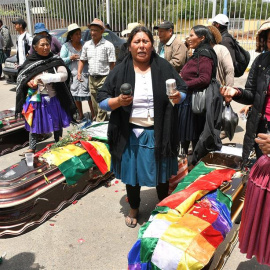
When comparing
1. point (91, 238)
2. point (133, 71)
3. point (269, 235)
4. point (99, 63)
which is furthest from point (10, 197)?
point (99, 63)

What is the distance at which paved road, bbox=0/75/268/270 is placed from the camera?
9.50 ft

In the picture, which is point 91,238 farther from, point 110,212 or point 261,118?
point 261,118

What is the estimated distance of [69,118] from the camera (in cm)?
486

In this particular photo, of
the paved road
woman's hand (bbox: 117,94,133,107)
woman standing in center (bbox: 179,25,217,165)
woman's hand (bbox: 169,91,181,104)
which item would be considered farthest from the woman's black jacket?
the paved road

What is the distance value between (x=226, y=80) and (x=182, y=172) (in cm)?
175

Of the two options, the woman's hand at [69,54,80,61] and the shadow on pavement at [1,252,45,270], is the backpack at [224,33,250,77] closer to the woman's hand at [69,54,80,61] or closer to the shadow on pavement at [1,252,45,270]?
the woman's hand at [69,54,80,61]

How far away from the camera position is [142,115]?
2928 millimetres

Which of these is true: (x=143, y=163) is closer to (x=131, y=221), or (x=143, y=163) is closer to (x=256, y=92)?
(x=131, y=221)

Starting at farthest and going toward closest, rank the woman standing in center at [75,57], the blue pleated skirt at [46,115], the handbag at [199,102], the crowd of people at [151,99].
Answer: the woman standing in center at [75,57]
the blue pleated skirt at [46,115]
the handbag at [199,102]
the crowd of people at [151,99]

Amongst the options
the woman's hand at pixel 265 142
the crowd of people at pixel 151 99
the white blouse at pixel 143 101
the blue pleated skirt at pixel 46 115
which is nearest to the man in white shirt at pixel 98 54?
the crowd of people at pixel 151 99

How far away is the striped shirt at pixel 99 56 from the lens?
227 inches

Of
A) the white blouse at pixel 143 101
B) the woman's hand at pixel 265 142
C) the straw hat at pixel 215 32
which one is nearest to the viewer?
the woman's hand at pixel 265 142

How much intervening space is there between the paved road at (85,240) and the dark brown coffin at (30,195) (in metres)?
0.08

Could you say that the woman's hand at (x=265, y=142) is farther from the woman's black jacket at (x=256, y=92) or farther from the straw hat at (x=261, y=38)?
the straw hat at (x=261, y=38)
